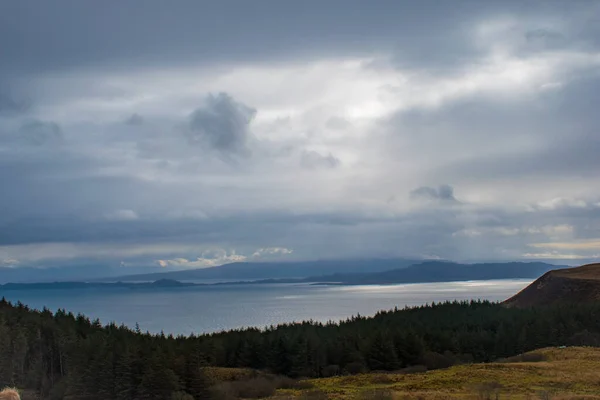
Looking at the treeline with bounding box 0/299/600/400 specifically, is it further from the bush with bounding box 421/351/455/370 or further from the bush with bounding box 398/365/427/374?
the bush with bounding box 398/365/427/374

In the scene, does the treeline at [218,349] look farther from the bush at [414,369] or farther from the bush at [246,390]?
the bush at [414,369]

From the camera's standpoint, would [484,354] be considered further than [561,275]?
No

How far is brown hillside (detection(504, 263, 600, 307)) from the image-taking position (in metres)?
166

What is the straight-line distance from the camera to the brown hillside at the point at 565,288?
166m

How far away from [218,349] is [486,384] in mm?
55865

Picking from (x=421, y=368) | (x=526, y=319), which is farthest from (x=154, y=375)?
(x=526, y=319)

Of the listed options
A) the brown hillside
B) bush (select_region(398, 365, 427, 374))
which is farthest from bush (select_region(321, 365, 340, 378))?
the brown hillside

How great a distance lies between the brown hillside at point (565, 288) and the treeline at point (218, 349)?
1728 inches

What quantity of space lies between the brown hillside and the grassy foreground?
10580cm

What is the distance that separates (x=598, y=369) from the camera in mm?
57906

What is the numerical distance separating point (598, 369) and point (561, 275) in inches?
5429

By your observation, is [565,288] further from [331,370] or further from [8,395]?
[8,395]

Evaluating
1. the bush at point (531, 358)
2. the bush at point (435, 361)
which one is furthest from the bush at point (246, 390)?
the bush at point (435, 361)

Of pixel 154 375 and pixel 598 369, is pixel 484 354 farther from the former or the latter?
pixel 154 375
